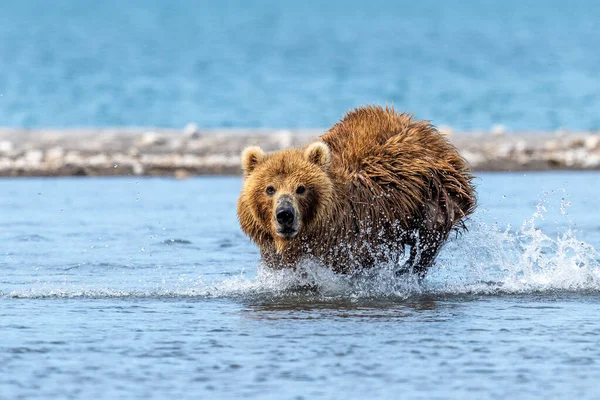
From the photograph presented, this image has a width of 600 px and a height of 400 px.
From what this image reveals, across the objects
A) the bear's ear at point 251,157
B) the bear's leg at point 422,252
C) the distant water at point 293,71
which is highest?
the distant water at point 293,71

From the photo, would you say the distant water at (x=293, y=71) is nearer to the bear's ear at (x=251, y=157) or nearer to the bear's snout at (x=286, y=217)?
the bear's ear at (x=251, y=157)

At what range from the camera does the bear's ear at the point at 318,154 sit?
357 inches

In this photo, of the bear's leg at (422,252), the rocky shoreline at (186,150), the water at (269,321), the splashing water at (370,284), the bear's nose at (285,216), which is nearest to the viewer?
the water at (269,321)

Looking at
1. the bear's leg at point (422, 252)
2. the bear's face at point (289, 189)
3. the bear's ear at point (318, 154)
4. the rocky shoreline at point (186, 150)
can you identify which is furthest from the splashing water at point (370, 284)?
the rocky shoreline at point (186, 150)

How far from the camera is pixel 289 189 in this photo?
8898 mm

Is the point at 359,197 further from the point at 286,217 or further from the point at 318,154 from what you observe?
the point at 286,217

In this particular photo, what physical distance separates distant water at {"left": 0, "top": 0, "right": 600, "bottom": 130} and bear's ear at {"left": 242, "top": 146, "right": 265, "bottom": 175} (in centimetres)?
546

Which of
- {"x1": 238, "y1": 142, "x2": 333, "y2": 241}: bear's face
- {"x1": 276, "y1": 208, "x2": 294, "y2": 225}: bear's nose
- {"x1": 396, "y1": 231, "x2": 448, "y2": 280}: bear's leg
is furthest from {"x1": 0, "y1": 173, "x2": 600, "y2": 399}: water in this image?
{"x1": 276, "y1": 208, "x2": 294, "y2": 225}: bear's nose

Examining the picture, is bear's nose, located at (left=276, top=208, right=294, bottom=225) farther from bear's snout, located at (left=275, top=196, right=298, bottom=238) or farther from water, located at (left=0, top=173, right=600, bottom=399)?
water, located at (left=0, top=173, right=600, bottom=399)

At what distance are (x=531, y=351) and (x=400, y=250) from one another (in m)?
2.47

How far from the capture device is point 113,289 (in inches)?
368

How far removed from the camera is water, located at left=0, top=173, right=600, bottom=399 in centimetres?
654

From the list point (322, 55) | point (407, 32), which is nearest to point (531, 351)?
point (322, 55)

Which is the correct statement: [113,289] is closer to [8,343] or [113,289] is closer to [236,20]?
[8,343]
